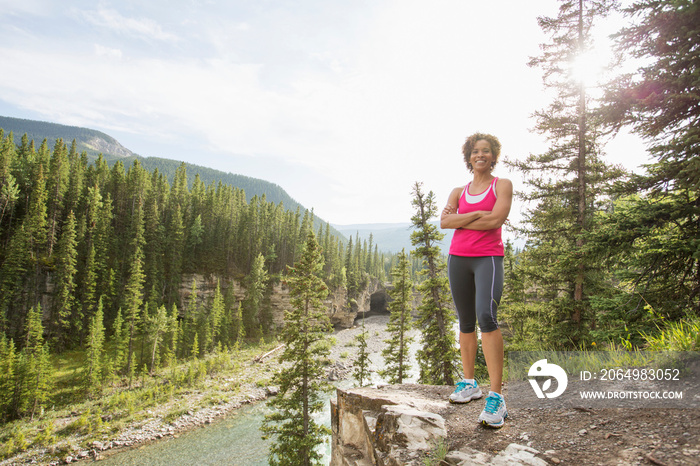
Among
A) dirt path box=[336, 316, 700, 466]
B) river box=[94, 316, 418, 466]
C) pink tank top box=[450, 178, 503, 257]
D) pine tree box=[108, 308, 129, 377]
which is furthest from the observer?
pine tree box=[108, 308, 129, 377]

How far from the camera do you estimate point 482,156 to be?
4.10 m

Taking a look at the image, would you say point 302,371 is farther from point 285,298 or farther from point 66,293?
point 285,298

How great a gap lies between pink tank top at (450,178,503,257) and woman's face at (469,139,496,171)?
26cm

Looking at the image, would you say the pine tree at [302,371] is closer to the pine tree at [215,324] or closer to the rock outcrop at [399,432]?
the rock outcrop at [399,432]

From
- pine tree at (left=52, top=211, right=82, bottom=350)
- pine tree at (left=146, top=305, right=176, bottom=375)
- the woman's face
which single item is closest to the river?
pine tree at (left=146, top=305, right=176, bottom=375)

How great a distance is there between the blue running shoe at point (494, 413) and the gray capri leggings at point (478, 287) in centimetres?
80

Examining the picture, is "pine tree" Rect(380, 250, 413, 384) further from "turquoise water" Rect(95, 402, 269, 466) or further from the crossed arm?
the crossed arm

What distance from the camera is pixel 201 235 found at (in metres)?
62.1

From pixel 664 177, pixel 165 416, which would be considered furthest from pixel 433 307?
pixel 165 416

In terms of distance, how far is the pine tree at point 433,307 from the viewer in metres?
15.9

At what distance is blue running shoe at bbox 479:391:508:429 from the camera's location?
3.60 metres

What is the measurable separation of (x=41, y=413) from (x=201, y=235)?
→ 1541 inches

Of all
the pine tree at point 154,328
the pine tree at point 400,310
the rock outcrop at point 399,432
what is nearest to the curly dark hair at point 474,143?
the rock outcrop at point 399,432

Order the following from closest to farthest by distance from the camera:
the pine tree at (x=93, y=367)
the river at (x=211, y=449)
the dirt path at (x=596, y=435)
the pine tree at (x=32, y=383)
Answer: the dirt path at (x=596, y=435) → the river at (x=211, y=449) → the pine tree at (x=32, y=383) → the pine tree at (x=93, y=367)
